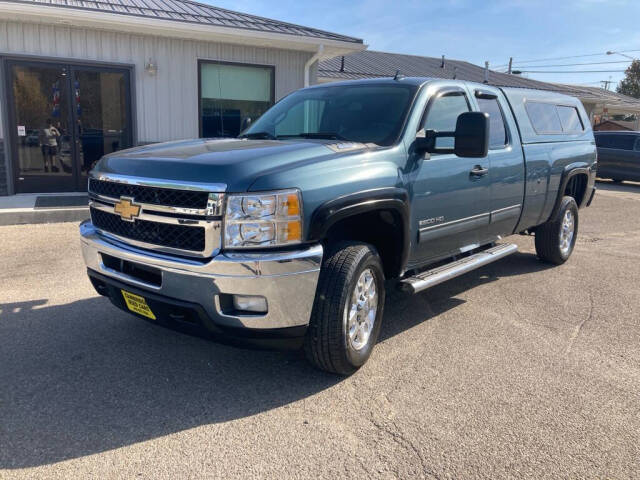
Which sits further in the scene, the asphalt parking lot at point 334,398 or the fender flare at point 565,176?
the fender flare at point 565,176

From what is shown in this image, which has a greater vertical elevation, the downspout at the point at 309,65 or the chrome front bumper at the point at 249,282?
the downspout at the point at 309,65

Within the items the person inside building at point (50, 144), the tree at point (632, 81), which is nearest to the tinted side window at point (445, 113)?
the person inside building at point (50, 144)

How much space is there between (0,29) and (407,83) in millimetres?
8329

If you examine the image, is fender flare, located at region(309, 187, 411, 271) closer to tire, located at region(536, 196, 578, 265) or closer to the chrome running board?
the chrome running board

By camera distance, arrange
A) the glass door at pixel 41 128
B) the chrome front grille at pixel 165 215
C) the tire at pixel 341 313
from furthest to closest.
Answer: the glass door at pixel 41 128, the tire at pixel 341 313, the chrome front grille at pixel 165 215

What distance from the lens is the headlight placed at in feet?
9.64

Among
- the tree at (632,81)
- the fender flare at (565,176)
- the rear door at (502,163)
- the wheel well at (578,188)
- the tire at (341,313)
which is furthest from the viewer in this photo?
the tree at (632,81)

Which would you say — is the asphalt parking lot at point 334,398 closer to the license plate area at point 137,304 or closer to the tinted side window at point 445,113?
the license plate area at point 137,304

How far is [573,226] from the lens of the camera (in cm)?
686

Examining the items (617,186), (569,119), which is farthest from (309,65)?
(617,186)

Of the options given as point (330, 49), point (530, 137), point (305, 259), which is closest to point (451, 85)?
point (530, 137)

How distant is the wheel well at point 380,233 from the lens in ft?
12.0

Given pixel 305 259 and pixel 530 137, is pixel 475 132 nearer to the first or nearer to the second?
pixel 305 259

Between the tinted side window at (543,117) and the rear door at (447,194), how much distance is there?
1.43 metres
